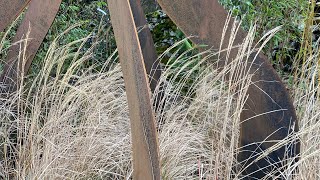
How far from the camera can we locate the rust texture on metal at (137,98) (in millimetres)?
2146

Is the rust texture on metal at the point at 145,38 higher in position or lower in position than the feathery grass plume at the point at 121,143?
higher

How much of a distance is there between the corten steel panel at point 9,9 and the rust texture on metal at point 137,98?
0.86m

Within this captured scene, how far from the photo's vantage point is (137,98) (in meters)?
2.17

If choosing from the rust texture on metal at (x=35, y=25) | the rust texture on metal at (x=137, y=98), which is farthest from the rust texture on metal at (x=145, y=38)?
the rust texture on metal at (x=137, y=98)

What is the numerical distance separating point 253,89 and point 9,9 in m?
1.35

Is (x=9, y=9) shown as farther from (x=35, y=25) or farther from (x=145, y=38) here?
(x=145, y=38)

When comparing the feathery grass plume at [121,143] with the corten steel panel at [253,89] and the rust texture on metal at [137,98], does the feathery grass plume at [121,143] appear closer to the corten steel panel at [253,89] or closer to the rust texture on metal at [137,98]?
the corten steel panel at [253,89]

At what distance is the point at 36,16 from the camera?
3.46 metres

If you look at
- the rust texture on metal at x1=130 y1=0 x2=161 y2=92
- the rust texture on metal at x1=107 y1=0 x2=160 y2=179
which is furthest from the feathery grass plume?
the rust texture on metal at x1=107 y1=0 x2=160 y2=179

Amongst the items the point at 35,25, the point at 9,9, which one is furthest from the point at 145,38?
the point at 9,9

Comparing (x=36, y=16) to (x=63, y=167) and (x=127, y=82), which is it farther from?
(x=127, y=82)

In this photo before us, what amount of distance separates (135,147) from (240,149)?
795mm

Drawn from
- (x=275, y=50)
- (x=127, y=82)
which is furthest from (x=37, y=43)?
(x=275, y=50)

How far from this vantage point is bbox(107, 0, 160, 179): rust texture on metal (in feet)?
7.04
